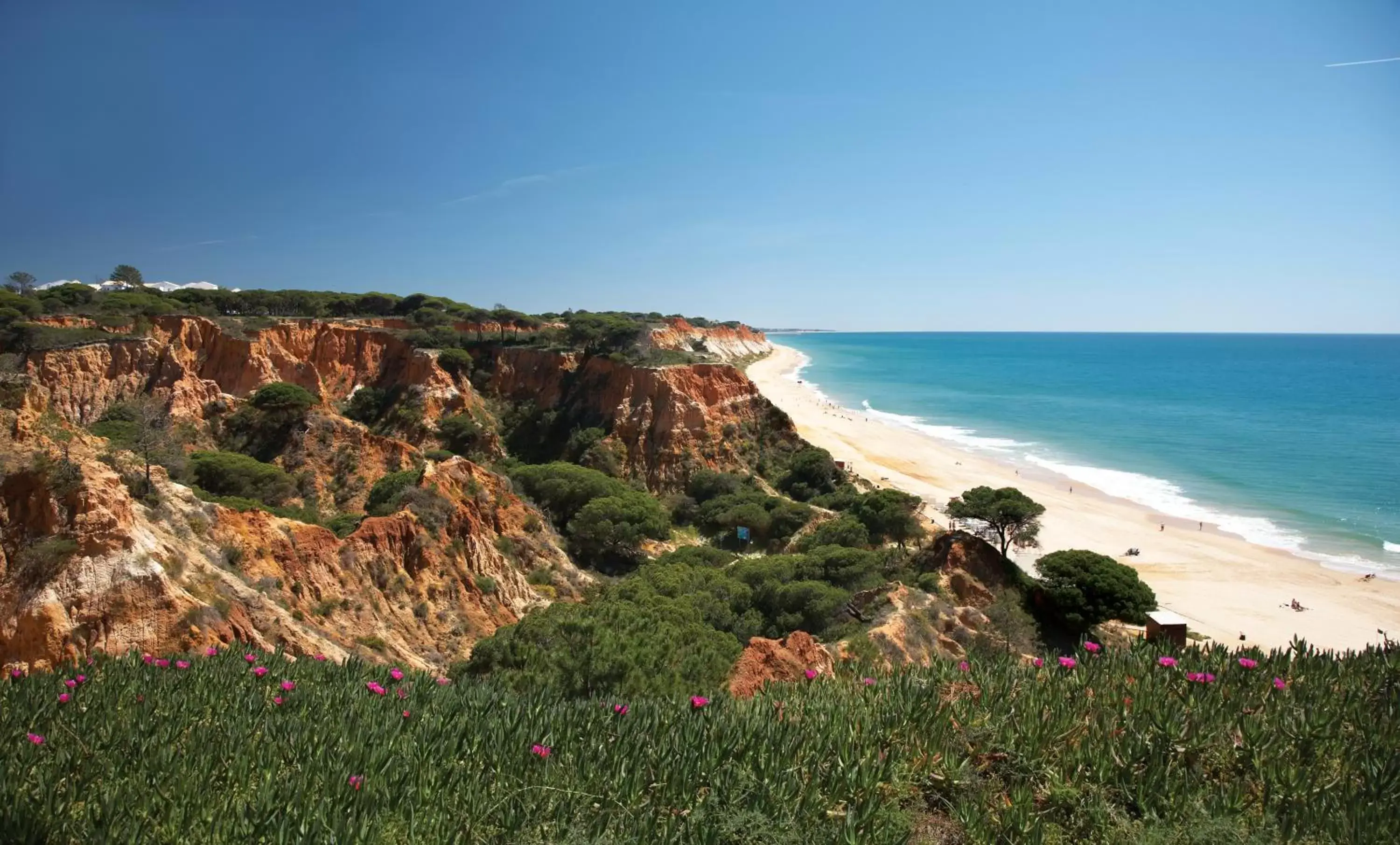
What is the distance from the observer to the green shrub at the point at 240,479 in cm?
2264

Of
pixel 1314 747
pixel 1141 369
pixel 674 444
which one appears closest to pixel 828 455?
pixel 674 444

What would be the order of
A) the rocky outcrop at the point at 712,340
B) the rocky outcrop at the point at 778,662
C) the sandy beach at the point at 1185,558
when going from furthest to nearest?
the rocky outcrop at the point at 712,340
the sandy beach at the point at 1185,558
the rocky outcrop at the point at 778,662

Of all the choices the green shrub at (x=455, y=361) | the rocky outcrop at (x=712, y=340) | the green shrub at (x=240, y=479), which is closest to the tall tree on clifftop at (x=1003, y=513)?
the green shrub at (x=240, y=479)

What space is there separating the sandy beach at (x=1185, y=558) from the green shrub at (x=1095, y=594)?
13.5ft

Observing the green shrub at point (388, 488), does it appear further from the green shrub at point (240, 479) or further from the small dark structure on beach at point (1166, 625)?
the small dark structure on beach at point (1166, 625)

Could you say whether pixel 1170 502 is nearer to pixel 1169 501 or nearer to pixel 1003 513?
pixel 1169 501

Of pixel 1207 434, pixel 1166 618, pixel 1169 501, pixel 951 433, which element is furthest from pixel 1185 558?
pixel 1207 434

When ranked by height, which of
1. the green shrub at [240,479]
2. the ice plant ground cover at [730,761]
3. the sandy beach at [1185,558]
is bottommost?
the sandy beach at [1185,558]

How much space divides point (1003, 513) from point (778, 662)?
727 inches

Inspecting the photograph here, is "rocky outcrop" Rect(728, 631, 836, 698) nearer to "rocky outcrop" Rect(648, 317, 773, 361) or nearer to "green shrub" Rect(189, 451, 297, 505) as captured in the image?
"green shrub" Rect(189, 451, 297, 505)

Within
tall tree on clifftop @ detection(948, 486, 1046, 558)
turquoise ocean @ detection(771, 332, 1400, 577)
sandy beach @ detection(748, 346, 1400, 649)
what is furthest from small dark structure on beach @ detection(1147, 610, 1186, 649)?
turquoise ocean @ detection(771, 332, 1400, 577)

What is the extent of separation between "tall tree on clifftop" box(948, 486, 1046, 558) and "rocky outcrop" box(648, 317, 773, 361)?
28.6 m

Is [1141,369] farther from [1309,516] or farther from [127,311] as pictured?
[127,311]

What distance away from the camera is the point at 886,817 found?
401 cm
